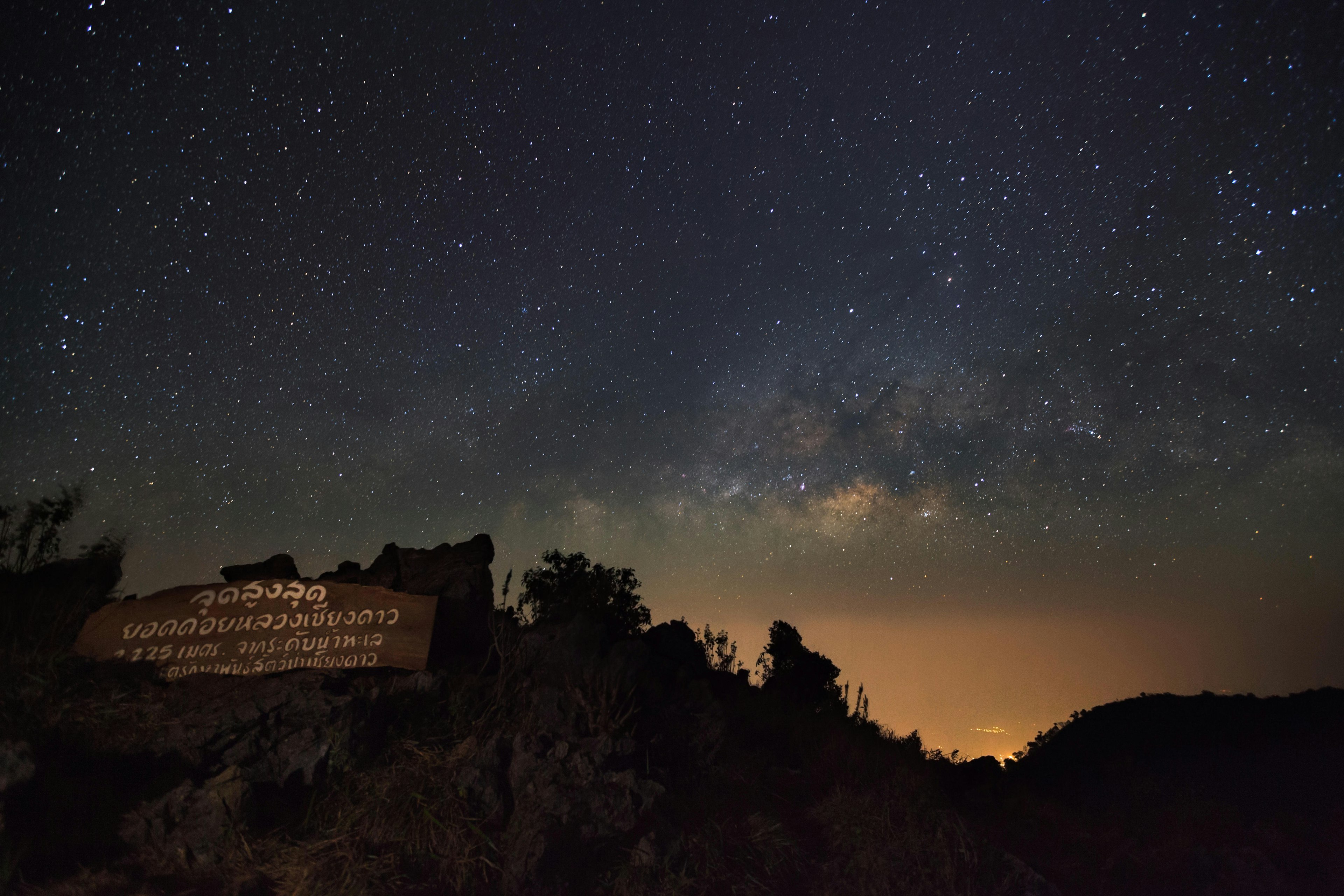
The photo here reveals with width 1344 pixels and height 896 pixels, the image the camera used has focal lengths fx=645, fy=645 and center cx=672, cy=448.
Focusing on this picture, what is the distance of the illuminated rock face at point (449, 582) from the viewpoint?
9.12m

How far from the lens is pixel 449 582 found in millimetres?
9609

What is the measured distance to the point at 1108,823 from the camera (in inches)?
370

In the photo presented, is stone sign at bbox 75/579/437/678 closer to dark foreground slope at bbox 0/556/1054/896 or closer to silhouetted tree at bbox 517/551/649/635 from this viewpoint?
dark foreground slope at bbox 0/556/1054/896

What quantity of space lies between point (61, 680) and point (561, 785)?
5.69 metres

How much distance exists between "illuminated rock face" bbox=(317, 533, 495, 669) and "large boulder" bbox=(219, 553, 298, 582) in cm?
52

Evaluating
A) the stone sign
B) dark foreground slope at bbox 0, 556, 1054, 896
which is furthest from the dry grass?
the stone sign

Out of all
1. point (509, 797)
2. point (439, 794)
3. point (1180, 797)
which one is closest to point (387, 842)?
point (439, 794)

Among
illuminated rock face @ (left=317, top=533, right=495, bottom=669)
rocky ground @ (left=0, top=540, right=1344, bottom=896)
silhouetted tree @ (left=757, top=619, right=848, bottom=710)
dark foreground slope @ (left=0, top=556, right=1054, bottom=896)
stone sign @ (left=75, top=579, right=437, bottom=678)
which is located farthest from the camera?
silhouetted tree @ (left=757, top=619, right=848, bottom=710)

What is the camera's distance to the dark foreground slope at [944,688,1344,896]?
8.05 m

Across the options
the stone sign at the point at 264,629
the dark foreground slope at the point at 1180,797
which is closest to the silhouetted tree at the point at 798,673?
the dark foreground slope at the point at 1180,797

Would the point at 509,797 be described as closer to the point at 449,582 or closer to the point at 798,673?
the point at 449,582

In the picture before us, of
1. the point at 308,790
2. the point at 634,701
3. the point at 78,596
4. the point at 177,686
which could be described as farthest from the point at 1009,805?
the point at 78,596

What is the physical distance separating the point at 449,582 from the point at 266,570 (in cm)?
314

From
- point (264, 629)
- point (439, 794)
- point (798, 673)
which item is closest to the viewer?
point (439, 794)
